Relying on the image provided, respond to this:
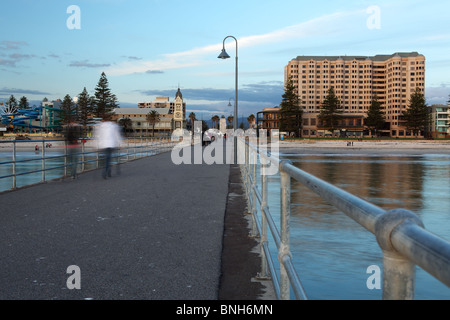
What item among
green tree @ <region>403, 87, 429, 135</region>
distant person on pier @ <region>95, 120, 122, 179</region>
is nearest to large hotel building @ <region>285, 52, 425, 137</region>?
green tree @ <region>403, 87, 429, 135</region>

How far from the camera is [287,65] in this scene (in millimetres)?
199500

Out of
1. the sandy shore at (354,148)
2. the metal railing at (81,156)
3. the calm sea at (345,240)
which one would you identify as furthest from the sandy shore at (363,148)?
the calm sea at (345,240)

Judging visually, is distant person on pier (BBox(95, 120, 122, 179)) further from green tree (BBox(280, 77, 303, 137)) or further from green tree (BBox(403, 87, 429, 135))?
green tree (BBox(403, 87, 429, 135))

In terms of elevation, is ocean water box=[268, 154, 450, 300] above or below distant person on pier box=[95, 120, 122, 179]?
below

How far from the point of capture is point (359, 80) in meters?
190

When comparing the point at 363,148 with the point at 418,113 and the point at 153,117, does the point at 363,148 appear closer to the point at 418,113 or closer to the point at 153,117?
the point at 418,113

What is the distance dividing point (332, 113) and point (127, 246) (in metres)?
136

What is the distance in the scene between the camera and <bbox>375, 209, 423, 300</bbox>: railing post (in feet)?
3.81

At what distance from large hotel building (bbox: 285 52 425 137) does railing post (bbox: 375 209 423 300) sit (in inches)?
7237

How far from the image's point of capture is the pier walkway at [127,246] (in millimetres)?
4285

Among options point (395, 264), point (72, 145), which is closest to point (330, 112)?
point (72, 145)

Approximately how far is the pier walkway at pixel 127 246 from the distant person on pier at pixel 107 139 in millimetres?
3915

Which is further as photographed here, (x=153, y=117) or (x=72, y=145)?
(x=153, y=117)
